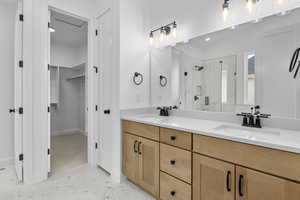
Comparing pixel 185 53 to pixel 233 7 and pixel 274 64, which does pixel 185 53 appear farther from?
pixel 274 64

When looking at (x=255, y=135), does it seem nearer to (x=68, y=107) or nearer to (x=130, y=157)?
(x=130, y=157)

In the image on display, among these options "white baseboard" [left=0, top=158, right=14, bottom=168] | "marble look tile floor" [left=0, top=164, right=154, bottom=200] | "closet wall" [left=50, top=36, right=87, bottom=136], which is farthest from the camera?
"closet wall" [left=50, top=36, right=87, bottom=136]

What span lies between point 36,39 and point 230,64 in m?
2.50

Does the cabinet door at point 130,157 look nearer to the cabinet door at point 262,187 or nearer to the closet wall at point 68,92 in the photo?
the cabinet door at point 262,187

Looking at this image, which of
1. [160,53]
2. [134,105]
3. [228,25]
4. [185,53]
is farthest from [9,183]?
[228,25]

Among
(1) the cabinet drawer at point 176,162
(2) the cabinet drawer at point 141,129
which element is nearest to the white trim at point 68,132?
(2) the cabinet drawer at point 141,129

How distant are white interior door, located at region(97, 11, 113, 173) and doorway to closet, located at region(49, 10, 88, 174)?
3.86 ft

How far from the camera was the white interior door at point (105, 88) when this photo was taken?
2412 millimetres

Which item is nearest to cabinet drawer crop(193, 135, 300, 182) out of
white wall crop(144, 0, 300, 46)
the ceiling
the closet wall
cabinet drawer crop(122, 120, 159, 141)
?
cabinet drawer crop(122, 120, 159, 141)

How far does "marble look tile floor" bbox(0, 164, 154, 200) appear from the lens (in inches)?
73.5

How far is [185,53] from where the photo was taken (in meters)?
2.22

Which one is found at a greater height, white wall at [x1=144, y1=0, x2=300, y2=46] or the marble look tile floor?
white wall at [x1=144, y1=0, x2=300, y2=46]

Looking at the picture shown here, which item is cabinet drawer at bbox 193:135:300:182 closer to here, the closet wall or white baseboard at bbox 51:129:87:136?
the closet wall

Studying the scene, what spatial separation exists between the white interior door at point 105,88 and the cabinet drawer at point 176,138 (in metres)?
1.01
